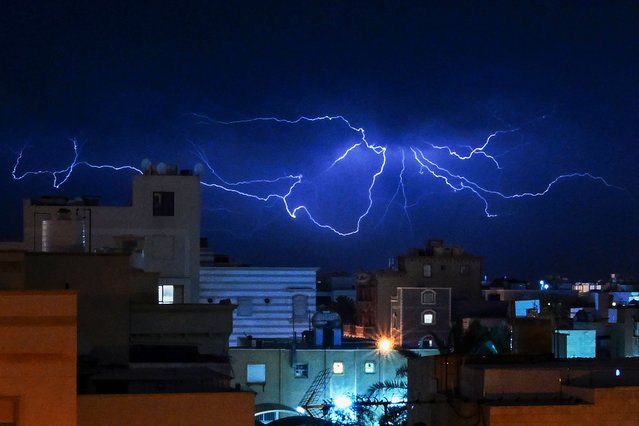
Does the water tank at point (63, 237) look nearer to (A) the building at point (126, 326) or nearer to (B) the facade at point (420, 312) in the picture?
(A) the building at point (126, 326)

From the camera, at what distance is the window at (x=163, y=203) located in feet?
101

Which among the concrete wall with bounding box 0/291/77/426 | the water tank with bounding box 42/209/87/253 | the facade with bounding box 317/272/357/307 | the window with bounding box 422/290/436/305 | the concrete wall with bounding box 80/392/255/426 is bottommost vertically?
the facade with bounding box 317/272/357/307

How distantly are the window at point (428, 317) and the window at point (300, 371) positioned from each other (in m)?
19.0

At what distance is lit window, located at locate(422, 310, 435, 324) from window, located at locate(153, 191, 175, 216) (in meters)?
16.5

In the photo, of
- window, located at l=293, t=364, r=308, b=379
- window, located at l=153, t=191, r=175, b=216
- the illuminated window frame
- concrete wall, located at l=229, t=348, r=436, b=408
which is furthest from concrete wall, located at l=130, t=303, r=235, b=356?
the illuminated window frame

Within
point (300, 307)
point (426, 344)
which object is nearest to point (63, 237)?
point (426, 344)

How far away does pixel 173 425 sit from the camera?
956cm

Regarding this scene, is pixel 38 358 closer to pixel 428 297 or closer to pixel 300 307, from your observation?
pixel 300 307

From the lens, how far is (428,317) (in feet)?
144

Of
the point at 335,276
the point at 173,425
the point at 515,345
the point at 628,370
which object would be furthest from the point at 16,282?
the point at 335,276

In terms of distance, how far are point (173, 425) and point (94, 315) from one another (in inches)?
207

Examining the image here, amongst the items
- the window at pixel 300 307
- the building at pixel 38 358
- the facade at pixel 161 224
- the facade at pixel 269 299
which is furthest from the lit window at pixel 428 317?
the building at pixel 38 358

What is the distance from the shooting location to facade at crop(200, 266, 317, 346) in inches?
1389

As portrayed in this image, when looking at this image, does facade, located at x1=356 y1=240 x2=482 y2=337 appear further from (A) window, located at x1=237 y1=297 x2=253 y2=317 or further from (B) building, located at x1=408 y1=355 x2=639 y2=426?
(B) building, located at x1=408 y1=355 x2=639 y2=426
